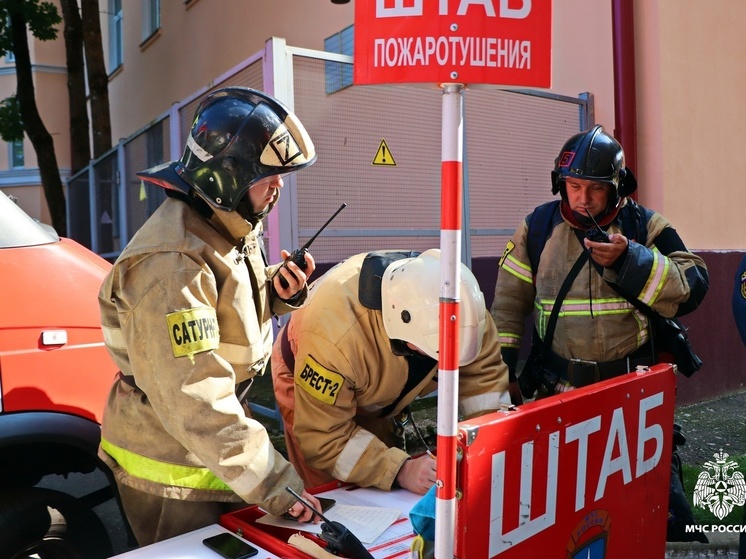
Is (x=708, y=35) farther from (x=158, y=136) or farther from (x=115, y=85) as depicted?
(x=115, y=85)

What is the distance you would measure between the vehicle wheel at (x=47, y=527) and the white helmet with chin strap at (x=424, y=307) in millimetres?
1263

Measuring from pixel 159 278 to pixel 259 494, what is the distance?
62 centimetres

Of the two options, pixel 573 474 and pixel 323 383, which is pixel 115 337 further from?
pixel 573 474

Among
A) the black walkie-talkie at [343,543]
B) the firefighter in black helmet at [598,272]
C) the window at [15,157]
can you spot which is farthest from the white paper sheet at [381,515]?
the window at [15,157]

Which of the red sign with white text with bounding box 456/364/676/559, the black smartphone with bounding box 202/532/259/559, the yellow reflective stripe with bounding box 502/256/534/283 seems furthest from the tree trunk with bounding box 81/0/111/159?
the red sign with white text with bounding box 456/364/676/559

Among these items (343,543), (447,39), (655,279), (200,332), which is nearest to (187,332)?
(200,332)

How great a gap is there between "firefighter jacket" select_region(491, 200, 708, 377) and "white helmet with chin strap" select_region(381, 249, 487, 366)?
870 mm

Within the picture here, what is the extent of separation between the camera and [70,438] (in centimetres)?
241

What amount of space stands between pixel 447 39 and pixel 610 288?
5.79 ft

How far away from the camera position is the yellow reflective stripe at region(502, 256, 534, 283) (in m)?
3.22

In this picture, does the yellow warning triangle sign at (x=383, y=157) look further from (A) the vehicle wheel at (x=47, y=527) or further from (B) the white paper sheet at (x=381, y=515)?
(A) the vehicle wheel at (x=47, y=527)

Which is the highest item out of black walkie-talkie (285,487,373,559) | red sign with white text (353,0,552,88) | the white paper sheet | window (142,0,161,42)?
window (142,0,161,42)

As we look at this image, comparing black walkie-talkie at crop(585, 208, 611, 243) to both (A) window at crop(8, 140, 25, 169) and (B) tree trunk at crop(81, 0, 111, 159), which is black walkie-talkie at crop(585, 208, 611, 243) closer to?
(B) tree trunk at crop(81, 0, 111, 159)

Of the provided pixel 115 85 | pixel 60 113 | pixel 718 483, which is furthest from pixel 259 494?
pixel 60 113
